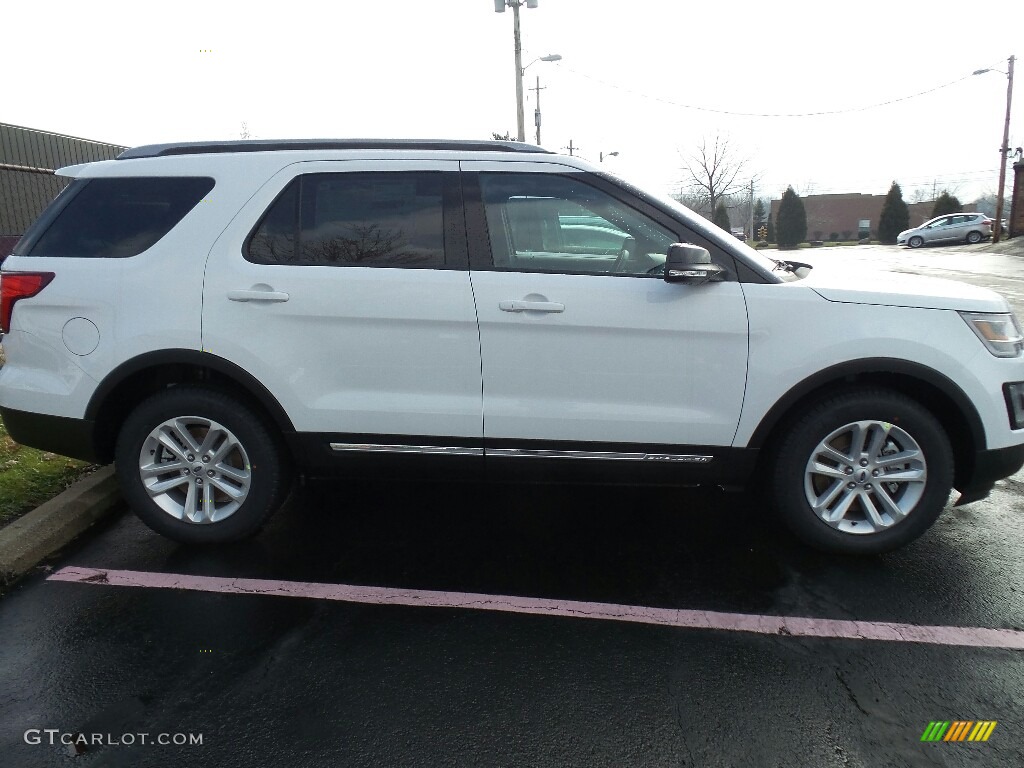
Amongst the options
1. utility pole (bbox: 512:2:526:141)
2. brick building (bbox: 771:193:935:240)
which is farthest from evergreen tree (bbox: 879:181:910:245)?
utility pole (bbox: 512:2:526:141)

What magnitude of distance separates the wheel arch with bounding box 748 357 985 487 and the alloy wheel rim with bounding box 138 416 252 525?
2.58 meters

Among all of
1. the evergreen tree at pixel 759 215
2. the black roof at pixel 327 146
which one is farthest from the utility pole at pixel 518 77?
the evergreen tree at pixel 759 215

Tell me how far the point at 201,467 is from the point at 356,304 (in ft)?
3.92

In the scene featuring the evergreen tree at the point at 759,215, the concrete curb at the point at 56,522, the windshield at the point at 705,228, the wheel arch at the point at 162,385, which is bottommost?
the concrete curb at the point at 56,522

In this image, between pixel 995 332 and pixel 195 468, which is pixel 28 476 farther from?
pixel 995 332

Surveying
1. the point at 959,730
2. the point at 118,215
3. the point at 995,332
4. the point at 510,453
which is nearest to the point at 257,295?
the point at 118,215

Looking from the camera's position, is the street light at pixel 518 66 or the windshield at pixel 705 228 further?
the street light at pixel 518 66

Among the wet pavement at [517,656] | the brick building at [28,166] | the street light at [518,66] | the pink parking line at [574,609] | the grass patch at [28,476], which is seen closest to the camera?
the wet pavement at [517,656]

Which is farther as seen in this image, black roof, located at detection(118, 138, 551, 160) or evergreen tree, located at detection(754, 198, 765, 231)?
evergreen tree, located at detection(754, 198, 765, 231)

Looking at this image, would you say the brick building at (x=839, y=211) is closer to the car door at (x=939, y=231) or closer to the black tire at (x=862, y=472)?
the car door at (x=939, y=231)

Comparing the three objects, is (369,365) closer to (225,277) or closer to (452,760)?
(225,277)

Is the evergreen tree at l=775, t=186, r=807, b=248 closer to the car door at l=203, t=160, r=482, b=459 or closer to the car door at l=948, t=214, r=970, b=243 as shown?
the car door at l=948, t=214, r=970, b=243

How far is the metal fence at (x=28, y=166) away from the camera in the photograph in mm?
11992

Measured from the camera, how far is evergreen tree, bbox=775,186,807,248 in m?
51.3
